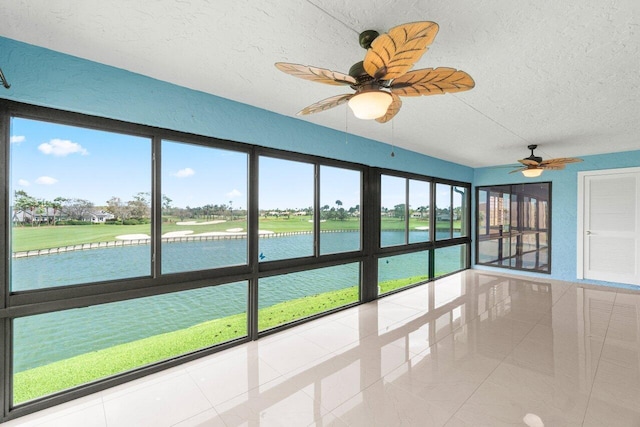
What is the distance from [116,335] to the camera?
287 centimetres

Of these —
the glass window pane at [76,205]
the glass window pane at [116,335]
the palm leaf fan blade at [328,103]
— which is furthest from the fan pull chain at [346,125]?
the glass window pane at [116,335]

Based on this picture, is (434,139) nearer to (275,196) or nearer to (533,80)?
(533,80)

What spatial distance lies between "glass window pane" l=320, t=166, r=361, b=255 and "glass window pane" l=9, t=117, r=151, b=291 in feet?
7.04

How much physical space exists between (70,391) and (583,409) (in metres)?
3.94

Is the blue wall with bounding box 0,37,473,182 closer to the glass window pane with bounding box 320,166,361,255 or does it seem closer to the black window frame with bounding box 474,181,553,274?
the glass window pane with bounding box 320,166,361,255

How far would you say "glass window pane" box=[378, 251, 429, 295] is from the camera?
5219 millimetres

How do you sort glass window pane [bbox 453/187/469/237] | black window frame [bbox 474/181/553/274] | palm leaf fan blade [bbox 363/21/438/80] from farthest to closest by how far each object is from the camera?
glass window pane [bbox 453/187/469/237] < black window frame [bbox 474/181/553/274] < palm leaf fan blade [bbox 363/21/438/80]

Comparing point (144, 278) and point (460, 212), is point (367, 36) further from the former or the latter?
point (460, 212)

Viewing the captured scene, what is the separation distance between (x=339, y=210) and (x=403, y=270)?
98.4 inches

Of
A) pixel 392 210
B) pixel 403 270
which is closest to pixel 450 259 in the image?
pixel 403 270

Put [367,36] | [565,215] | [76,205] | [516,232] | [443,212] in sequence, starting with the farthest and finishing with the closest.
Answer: [516,232], [443,212], [565,215], [76,205], [367,36]

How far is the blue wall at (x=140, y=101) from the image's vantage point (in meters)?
2.03

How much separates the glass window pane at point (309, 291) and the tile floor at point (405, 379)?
0.45 meters

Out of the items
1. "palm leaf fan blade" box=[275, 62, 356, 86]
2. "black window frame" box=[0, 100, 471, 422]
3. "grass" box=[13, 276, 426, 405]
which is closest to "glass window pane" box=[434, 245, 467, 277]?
"black window frame" box=[0, 100, 471, 422]
